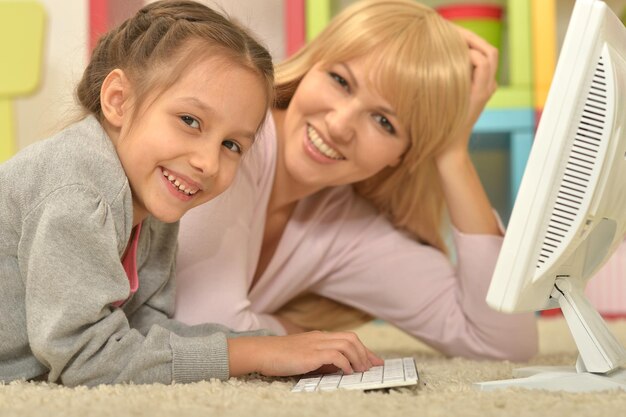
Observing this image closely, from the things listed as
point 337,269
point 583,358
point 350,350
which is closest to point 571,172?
point 583,358

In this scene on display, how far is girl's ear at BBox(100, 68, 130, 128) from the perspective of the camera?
102 centimetres

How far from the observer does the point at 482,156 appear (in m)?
2.49

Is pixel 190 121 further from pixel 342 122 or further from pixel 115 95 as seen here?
pixel 342 122

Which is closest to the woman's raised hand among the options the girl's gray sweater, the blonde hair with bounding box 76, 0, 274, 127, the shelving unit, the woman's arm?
the woman's arm

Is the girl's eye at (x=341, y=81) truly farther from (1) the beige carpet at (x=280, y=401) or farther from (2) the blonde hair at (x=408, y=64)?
(1) the beige carpet at (x=280, y=401)

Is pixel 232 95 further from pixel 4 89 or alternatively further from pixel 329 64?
pixel 4 89

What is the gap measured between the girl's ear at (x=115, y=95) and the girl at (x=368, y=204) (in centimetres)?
28

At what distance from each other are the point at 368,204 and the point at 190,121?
0.70m

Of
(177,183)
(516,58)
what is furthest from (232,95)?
(516,58)

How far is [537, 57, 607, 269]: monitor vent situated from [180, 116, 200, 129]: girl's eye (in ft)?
1.40

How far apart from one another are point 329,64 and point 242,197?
276mm

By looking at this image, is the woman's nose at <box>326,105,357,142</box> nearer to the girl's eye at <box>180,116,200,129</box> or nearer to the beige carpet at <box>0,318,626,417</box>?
the girl's eye at <box>180,116,200,129</box>

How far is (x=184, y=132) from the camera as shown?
98cm

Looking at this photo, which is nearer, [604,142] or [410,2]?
[604,142]
